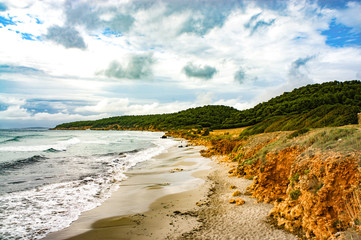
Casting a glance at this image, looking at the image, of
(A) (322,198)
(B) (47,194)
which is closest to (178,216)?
(A) (322,198)

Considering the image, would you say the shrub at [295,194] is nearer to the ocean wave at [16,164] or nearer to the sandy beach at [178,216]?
the sandy beach at [178,216]

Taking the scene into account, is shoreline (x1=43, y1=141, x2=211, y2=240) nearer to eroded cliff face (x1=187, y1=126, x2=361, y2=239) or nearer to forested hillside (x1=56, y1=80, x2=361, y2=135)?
eroded cliff face (x1=187, y1=126, x2=361, y2=239)

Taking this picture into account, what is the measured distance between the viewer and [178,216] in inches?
308

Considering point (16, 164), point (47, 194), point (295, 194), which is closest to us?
point (295, 194)

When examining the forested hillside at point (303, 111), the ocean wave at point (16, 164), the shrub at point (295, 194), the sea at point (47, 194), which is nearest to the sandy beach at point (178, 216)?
the sea at point (47, 194)

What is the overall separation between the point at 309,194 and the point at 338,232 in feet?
4.35

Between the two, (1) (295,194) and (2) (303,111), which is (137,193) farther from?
(2) (303,111)

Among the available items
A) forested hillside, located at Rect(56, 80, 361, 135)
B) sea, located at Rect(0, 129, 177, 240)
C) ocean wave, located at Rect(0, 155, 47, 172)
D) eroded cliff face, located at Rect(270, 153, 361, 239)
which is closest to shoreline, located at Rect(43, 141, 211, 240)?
sea, located at Rect(0, 129, 177, 240)

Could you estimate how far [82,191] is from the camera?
11.2 m

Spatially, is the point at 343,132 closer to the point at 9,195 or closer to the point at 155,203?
the point at 155,203

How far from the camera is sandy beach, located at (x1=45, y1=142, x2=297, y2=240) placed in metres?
6.51

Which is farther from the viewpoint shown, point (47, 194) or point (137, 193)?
point (137, 193)

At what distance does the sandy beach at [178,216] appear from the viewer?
21.4 feet

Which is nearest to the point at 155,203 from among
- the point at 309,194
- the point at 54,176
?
the point at 309,194
